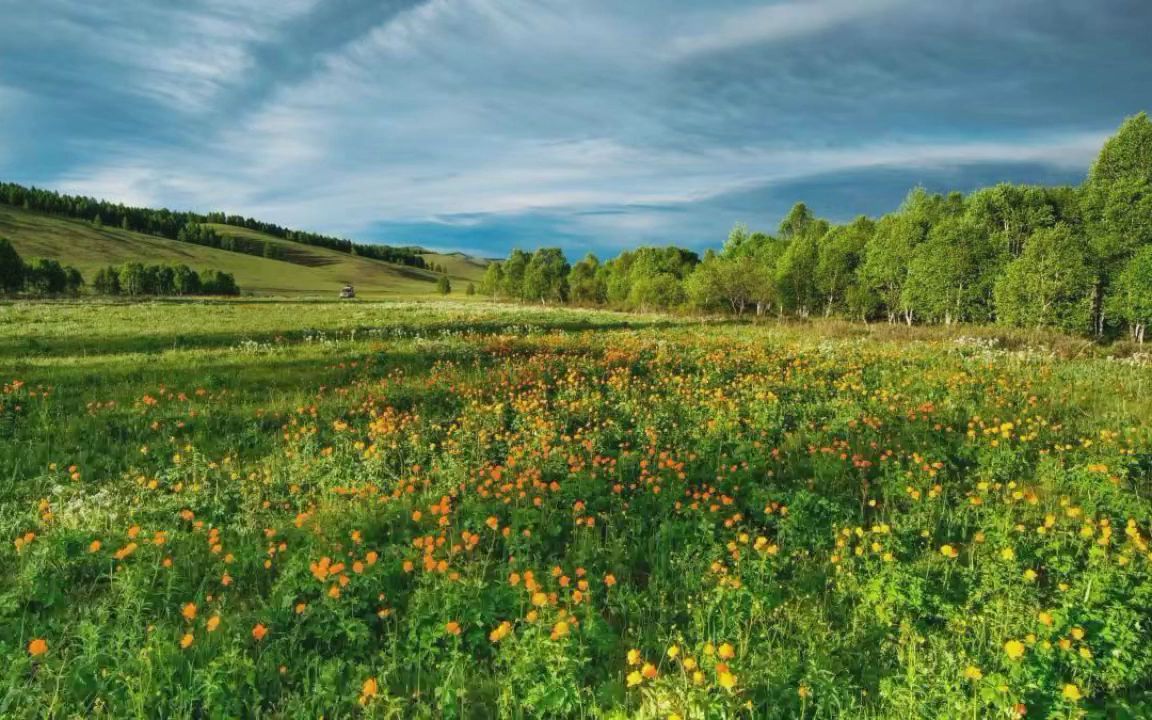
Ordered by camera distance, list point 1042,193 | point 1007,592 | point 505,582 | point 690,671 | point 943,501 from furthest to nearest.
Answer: point 1042,193
point 943,501
point 505,582
point 1007,592
point 690,671

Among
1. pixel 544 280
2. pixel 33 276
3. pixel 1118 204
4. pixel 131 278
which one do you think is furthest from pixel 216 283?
pixel 1118 204

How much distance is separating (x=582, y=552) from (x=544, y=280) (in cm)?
8762

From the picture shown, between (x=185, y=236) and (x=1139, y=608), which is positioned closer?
(x=1139, y=608)

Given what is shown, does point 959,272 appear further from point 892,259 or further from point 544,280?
point 544,280

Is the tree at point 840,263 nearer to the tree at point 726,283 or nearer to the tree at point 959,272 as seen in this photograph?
the tree at point 726,283

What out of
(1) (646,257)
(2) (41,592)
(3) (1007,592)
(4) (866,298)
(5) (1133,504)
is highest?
(1) (646,257)

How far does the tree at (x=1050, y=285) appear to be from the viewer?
31.5 metres

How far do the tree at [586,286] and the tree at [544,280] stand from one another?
2.03 meters

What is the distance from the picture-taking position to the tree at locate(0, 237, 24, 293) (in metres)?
78.0

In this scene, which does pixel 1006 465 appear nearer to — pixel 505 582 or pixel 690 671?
pixel 690 671

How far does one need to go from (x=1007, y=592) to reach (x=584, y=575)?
368cm

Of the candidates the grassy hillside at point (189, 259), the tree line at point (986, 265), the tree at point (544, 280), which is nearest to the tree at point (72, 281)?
the grassy hillside at point (189, 259)

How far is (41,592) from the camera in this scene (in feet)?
16.9

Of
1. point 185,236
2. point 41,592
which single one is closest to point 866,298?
point 41,592
